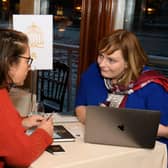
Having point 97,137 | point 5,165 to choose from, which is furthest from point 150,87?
point 5,165

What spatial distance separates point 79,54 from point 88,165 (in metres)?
1.52

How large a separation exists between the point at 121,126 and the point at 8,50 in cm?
61

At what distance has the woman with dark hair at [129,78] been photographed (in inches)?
76.7

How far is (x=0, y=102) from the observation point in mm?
1330

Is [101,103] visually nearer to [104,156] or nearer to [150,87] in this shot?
[150,87]

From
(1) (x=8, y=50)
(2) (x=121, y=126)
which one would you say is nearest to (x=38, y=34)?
(1) (x=8, y=50)

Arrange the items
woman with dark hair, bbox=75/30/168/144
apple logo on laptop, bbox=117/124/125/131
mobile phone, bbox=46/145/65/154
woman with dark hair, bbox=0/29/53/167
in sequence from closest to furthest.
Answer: woman with dark hair, bbox=0/29/53/167 → mobile phone, bbox=46/145/65/154 → apple logo on laptop, bbox=117/124/125/131 → woman with dark hair, bbox=75/30/168/144

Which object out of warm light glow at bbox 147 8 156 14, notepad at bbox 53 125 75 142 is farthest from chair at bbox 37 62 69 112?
notepad at bbox 53 125 75 142

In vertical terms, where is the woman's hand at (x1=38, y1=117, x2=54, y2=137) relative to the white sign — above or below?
below

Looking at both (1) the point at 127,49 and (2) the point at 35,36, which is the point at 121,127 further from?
(2) the point at 35,36

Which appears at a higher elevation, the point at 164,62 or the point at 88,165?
the point at 164,62

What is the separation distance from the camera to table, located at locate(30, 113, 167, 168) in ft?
4.54

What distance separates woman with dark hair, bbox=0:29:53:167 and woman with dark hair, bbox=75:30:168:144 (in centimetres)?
59

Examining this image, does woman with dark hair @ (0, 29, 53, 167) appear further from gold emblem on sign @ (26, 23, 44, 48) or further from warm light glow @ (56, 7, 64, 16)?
warm light glow @ (56, 7, 64, 16)
